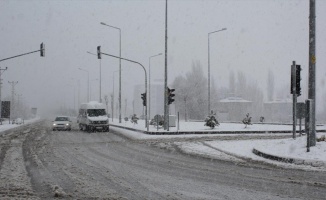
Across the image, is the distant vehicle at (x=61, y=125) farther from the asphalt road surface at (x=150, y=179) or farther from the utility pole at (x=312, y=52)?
the utility pole at (x=312, y=52)

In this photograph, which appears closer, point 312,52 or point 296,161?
point 296,161

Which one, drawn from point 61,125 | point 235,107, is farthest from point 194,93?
point 61,125

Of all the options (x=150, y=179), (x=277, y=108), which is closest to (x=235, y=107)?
(x=277, y=108)

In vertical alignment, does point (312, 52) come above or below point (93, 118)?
above

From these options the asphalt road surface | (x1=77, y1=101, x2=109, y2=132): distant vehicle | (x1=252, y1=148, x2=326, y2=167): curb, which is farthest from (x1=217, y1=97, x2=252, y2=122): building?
the asphalt road surface

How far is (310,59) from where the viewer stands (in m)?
15.4

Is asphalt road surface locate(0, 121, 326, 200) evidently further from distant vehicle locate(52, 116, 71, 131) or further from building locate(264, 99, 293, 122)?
building locate(264, 99, 293, 122)

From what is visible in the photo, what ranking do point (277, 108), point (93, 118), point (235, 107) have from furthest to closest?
point (277, 108) → point (235, 107) → point (93, 118)

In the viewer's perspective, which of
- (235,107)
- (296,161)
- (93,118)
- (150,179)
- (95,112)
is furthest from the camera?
(235,107)

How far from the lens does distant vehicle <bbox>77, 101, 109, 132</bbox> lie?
3568 centimetres

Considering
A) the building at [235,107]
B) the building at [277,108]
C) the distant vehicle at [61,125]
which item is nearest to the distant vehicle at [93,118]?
the distant vehicle at [61,125]

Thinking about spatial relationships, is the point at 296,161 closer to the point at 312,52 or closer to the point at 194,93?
the point at 312,52

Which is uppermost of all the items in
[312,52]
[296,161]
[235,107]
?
[312,52]

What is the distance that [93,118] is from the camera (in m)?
36.0
